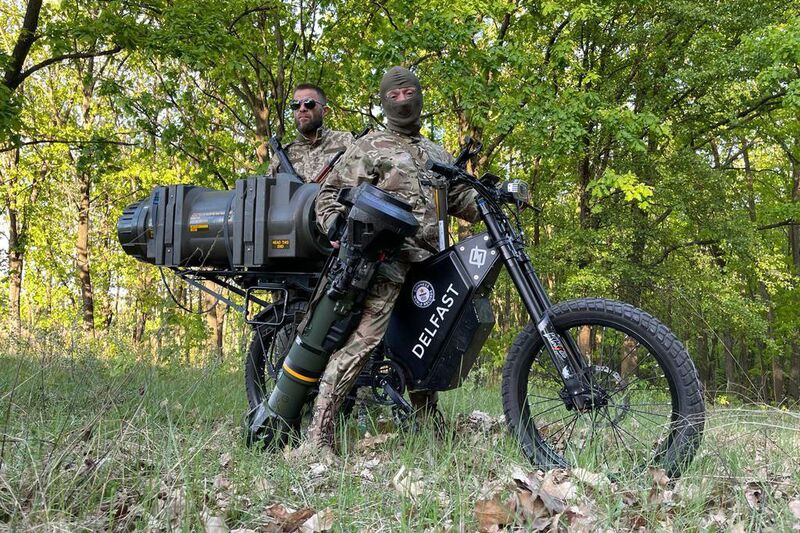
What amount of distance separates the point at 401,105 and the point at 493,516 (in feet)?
6.87

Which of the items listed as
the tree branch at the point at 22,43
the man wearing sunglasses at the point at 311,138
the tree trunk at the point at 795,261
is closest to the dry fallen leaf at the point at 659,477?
the man wearing sunglasses at the point at 311,138

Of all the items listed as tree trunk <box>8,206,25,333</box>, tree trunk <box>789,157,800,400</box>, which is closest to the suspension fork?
tree trunk <box>8,206,25,333</box>

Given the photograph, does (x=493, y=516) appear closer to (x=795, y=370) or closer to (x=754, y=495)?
(x=754, y=495)

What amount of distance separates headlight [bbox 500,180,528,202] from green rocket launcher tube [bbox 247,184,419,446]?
19.2 inches

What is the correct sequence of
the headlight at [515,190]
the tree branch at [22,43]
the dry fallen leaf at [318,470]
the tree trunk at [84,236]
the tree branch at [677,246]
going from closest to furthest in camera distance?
the dry fallen leaf at [318,470] → the headlight at [515,190] → the tree branch at [22,43] → the tree branch at [677,246] → the tree trunk at [84,236]

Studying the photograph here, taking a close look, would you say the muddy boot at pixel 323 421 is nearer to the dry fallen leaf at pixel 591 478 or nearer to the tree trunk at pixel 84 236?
the dry fallen leaf at pixel 591 478

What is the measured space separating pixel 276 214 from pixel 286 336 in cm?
82

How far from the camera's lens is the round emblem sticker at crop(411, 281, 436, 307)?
3064mm

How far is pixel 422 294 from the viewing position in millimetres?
3092

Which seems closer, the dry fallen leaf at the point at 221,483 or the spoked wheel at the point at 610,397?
the dry fallen leaf at the point at 221,483

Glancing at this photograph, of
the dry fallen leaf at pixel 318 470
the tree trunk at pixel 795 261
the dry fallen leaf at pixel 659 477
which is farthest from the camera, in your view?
the tree trunk at pixel 795 261

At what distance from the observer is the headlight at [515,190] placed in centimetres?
283

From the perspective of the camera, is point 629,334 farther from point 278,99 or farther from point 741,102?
point 741,102

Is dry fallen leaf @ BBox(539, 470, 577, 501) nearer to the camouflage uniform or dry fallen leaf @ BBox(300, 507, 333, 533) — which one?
dry fallen leaf @ BBox(300, 507, 333, 533)
